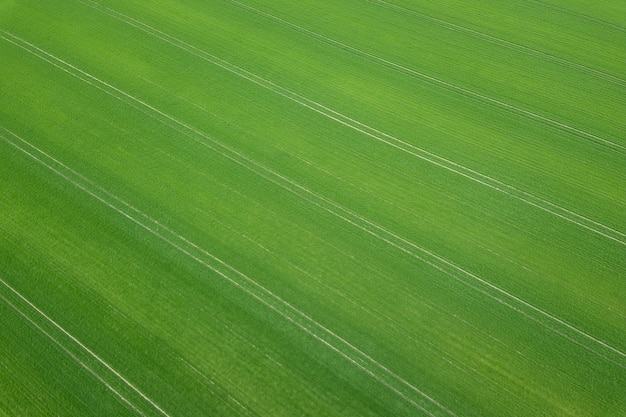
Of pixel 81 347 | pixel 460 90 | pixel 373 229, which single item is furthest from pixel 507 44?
pixel 81 347

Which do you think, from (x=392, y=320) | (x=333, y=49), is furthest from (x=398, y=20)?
(x=392, y=320)

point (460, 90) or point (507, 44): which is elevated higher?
point (507, 44)

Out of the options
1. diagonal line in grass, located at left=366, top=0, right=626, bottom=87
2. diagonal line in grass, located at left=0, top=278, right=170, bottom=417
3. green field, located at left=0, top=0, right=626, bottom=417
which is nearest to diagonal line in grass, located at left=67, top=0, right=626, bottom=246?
green field, located at left=0, top=0, right=626, bottom=417

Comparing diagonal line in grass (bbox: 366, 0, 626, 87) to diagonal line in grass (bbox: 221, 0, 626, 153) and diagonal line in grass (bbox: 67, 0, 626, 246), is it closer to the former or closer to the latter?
diagonal line in grass (bbox: 221, 0, 626, 153)

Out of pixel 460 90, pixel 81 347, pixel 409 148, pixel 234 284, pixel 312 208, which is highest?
pixel 460 90

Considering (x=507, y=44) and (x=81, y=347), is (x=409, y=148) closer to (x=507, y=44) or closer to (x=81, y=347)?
(x=507, y=44)

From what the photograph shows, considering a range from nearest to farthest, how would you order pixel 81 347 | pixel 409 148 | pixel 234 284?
pixel 81 347
pixel 234 284
pixel 409 148

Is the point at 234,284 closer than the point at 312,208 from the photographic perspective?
Yes

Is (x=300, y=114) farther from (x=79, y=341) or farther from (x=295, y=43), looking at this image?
Result: (x=79, y=341)

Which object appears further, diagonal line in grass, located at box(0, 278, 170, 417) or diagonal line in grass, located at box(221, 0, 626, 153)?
diagonal line in grass, located at box(221, 0, 626, 153)
